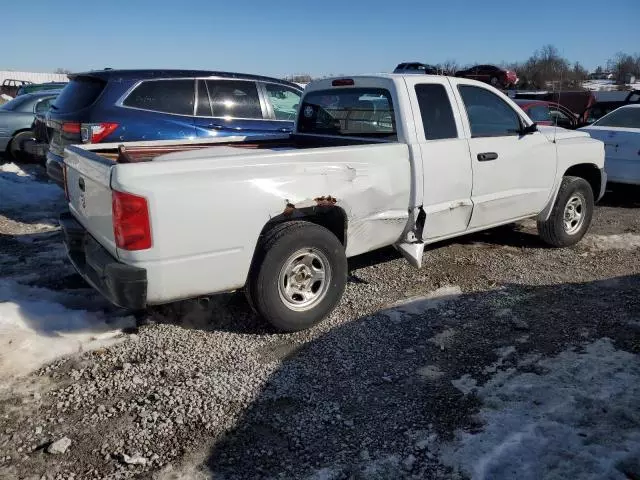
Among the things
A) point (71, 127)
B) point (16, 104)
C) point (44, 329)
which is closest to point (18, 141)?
point (16, 104)

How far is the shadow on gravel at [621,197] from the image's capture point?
868 cm

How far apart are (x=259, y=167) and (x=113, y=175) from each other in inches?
35.6

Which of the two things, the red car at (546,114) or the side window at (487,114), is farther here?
the red car at (546,114)

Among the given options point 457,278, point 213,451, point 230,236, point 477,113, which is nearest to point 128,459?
point 213,451

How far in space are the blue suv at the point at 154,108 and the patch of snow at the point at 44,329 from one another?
2.34m

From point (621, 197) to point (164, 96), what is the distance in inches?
295

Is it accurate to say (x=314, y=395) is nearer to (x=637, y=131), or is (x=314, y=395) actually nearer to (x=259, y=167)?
(x=259, y=167)

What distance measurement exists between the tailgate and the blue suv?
2363 mm

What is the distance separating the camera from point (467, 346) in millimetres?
3855

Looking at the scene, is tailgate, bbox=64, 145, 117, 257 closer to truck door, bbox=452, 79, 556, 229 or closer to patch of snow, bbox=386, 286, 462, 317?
patch of snow, bbox=386, 286, 462, 317

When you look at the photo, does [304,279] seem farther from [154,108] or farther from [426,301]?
[154,108]

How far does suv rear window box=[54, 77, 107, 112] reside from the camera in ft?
22.2

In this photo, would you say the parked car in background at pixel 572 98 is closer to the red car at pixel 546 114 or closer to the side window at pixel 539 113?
the red car at pixel 546 114

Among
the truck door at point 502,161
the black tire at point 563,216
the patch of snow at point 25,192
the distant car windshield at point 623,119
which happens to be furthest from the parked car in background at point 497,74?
the truck door at point 502,161
